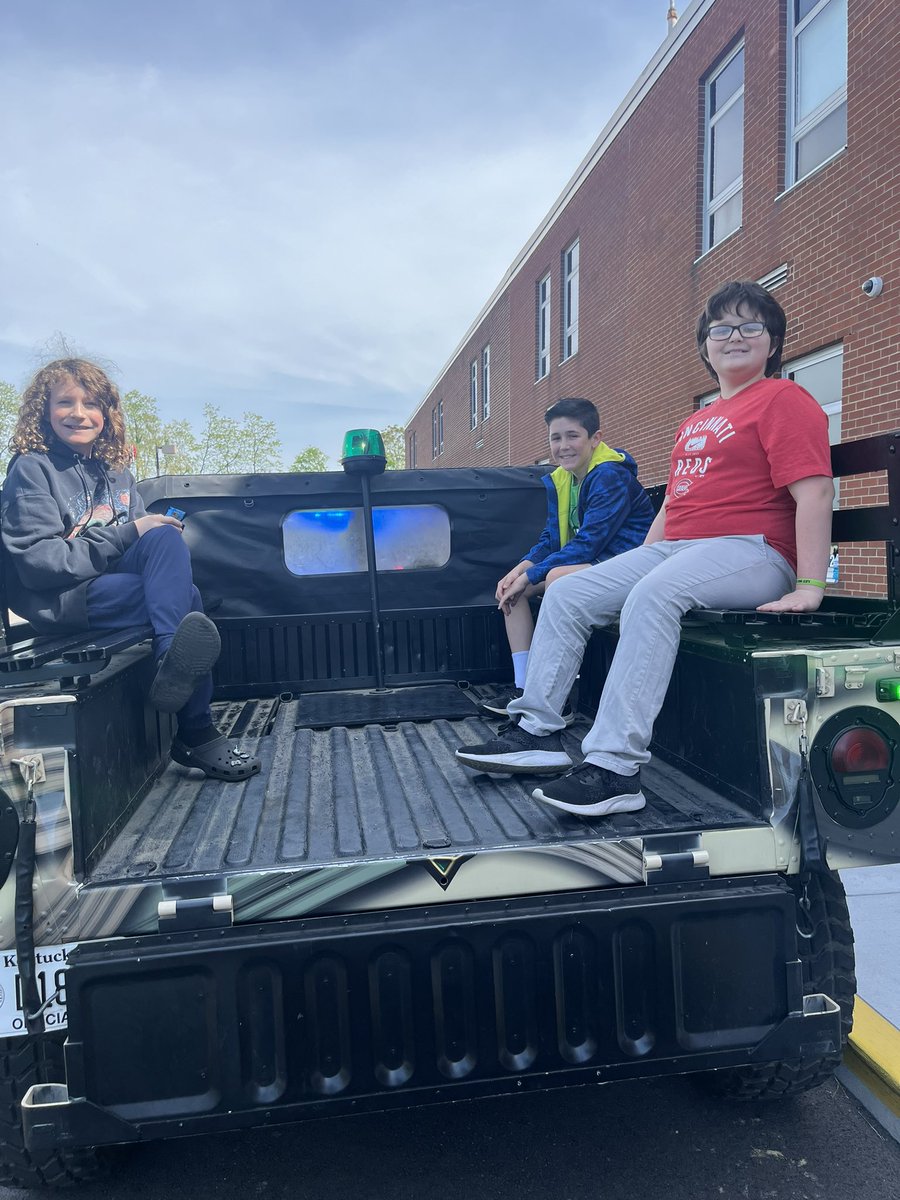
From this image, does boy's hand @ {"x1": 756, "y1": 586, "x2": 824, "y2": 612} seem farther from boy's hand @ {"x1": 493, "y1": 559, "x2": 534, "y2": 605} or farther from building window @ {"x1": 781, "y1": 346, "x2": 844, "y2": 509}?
building window @ {"x1": 781, "y1": 346, "x2": 844, "y2": 509}

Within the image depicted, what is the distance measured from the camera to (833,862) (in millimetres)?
2055

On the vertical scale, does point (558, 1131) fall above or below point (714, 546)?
below

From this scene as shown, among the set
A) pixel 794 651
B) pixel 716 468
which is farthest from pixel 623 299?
pixel 794 651

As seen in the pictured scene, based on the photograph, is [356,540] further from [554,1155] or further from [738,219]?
[738,219]

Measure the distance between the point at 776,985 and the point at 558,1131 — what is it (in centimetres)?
87

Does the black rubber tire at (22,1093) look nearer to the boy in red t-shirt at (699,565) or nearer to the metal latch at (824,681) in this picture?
the boy in red t-shirt at (699,565)

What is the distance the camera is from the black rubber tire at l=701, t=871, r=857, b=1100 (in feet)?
6.84

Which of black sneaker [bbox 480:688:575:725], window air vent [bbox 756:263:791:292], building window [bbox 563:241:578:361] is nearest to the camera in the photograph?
black sneaker [bbox 480:688:575:725]

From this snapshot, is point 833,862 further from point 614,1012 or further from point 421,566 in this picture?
point 421,566

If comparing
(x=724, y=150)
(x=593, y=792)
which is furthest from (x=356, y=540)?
(x=724, y=150)

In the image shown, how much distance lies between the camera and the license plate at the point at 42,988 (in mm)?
1817

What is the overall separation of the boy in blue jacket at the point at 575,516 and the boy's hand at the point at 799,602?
1.11 metres

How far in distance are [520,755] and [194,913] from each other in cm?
114

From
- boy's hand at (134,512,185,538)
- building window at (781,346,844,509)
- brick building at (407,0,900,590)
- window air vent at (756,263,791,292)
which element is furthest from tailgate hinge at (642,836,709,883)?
window air vent at (756,263,791,292)
